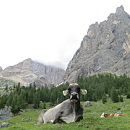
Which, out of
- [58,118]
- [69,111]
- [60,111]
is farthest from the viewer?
[60,111]

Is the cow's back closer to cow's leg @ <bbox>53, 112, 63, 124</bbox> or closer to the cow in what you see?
the cow

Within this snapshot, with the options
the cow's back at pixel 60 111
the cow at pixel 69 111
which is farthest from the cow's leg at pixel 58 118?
the cow's back at pixel 60 111

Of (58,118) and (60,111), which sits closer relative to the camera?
(58,118)

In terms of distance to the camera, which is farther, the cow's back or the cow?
the cow's back

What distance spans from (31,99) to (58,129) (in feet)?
292

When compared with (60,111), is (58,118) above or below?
below

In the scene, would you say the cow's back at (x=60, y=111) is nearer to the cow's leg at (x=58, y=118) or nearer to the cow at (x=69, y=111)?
the cow at (x=69, y=111)

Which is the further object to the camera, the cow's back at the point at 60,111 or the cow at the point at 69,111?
the cow's back at the point at 60,111

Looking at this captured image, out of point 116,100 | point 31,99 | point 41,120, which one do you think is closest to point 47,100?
point 31,99

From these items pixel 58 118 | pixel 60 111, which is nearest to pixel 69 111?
pixel 60 111

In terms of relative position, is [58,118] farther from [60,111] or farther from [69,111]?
[69,111]

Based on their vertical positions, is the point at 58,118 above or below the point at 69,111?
below

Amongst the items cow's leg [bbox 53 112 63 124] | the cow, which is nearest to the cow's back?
the cow

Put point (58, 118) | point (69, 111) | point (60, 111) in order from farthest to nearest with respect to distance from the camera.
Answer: point (60, 111)
point (58, 118)
point (69, 111)
